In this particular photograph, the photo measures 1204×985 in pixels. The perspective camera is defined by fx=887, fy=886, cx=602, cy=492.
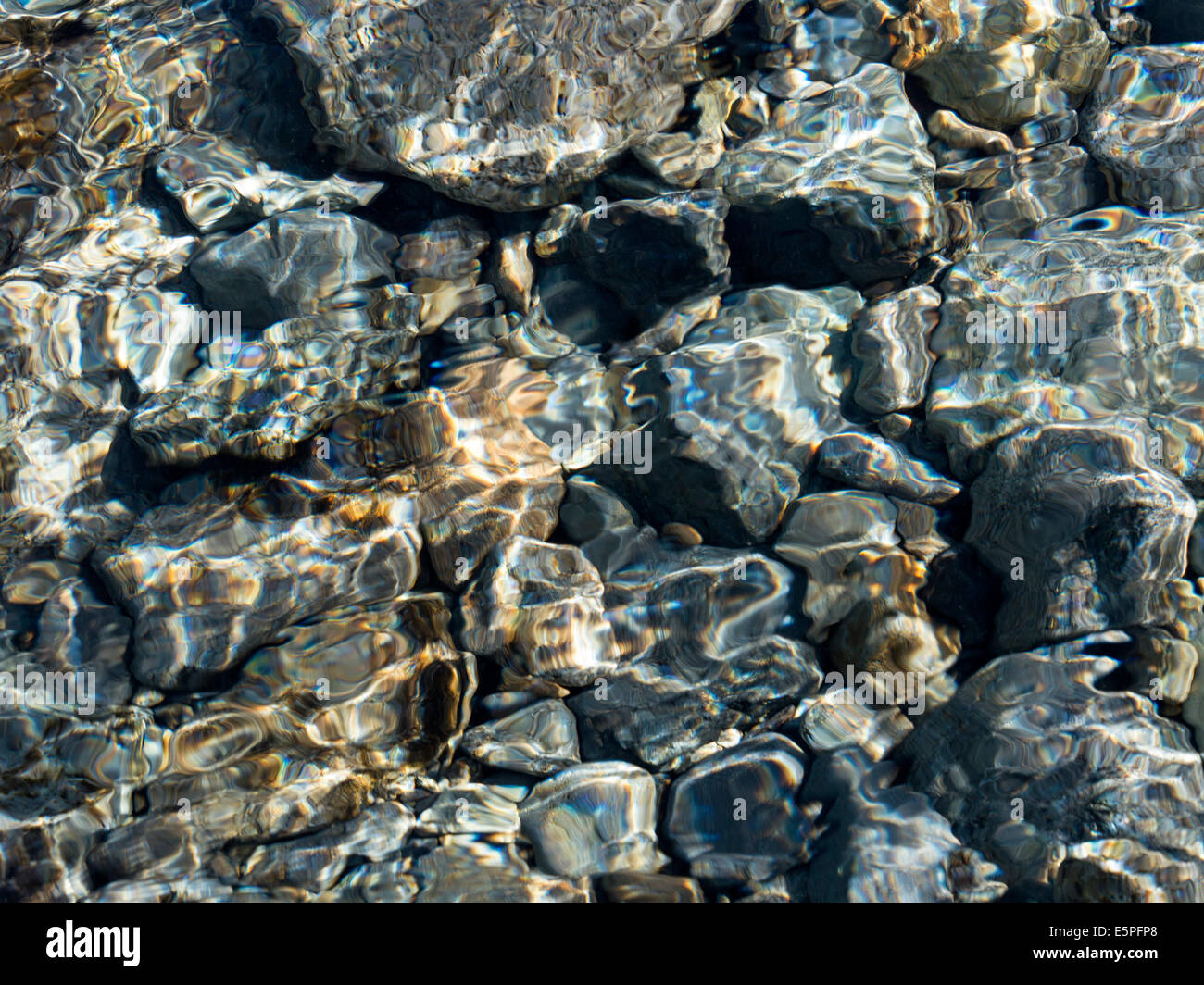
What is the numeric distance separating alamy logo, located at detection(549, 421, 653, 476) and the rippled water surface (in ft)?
0.10

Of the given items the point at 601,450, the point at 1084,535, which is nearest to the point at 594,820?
the point at 601,450

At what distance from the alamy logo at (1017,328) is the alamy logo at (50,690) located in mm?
4146

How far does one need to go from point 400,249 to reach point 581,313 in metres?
1.03

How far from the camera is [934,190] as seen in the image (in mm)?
4504

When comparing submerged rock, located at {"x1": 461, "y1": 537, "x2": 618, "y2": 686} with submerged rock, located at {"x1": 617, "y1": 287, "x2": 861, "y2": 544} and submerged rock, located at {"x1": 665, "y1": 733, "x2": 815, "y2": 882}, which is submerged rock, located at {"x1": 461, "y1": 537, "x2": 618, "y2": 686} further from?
submerged rock, located at {"x1": 665, "y1": 733, "x2": 815, "y2": 882}

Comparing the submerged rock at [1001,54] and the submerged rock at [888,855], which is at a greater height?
the submerged rock at [1001,54]

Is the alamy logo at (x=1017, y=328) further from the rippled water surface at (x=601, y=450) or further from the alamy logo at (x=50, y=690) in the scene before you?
the alamy logo at (x=50, y=690)

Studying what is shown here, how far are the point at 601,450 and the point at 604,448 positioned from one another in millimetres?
15

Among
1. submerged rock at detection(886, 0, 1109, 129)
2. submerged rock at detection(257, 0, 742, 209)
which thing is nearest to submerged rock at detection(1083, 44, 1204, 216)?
submerged rock at detection(886, 0, 1109, 129)

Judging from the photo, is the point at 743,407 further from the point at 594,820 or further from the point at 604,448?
the point at 594,820

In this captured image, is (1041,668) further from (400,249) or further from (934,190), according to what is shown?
(400,249)
